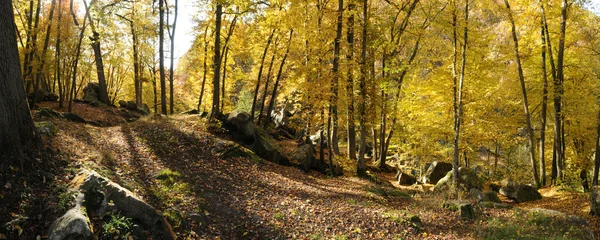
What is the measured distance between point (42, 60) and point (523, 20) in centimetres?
2378

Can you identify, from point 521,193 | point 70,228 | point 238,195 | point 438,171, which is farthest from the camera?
point 438,171

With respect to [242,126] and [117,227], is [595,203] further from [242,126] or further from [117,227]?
[117,227]

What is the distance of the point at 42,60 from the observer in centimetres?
1590

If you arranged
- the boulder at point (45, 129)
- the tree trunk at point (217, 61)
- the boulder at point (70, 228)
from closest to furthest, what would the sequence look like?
1. the boulder at point (70, 228)
2. the boulder at point (45, 129)
3. the tree trunk at point (217, 61)

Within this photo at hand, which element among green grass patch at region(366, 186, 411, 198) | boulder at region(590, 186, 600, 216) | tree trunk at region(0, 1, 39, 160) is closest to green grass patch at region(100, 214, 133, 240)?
tree trunk at region(0, 1, 39, 160)

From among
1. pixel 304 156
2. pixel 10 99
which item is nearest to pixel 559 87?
pixel 304 156

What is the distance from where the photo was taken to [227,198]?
845cm

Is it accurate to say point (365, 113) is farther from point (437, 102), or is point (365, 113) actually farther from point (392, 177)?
point (392, 177)

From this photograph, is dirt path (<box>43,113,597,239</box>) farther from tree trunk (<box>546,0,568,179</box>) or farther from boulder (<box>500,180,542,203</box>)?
tree trunk (<box>546,0,568,179</box>)

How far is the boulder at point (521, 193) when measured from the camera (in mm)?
14445

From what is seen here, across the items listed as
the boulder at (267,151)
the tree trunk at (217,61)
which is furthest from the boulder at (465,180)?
the tree trunk at (217,61)

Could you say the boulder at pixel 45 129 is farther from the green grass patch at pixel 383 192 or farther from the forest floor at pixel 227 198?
the green grass patch at pixel 383 192

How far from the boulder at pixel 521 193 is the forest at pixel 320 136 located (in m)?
0.07

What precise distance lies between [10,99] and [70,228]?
266 centimetres
